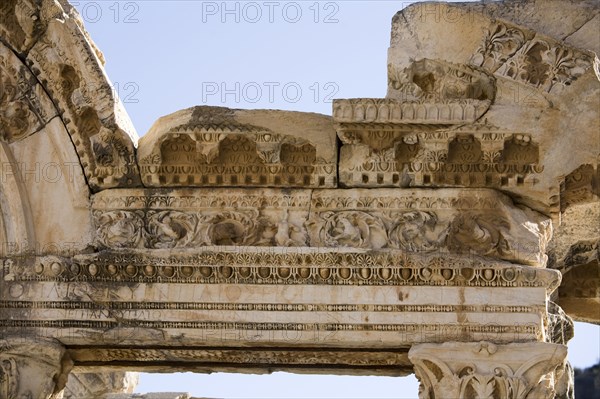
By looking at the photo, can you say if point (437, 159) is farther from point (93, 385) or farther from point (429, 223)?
point (93, 385)

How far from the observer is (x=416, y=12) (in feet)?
39.6

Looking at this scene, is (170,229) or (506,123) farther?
(170,229)

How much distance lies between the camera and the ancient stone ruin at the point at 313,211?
11281 millimetres

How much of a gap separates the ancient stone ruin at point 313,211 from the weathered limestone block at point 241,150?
13mm

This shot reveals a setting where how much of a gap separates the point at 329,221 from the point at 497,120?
1.30 meters

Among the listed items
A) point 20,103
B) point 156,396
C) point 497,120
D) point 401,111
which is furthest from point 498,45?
point 156,396

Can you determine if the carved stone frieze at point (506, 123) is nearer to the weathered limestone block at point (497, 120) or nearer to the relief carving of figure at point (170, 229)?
the weathered limestone block at point (497, 120)

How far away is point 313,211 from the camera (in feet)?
38.2

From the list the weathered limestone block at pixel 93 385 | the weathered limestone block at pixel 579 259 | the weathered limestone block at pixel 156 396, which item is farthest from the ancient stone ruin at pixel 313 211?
the weathered limestone block at pixel 93 385

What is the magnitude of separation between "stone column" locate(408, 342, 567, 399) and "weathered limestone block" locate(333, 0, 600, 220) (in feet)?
3.80

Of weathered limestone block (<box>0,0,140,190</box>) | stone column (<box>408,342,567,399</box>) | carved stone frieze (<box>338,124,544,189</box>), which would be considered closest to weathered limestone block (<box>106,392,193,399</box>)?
weathered limestone block (<box>0,0,140,190</box>)

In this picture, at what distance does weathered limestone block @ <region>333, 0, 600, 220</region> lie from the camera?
11.5m

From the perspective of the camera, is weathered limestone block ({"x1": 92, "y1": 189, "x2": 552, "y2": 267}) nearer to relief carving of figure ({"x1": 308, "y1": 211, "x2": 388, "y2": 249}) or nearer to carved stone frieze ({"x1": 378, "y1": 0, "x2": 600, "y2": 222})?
relief carving of figure ({"x1": 308, "y1": 211, "x2": 388, "y2": 249})

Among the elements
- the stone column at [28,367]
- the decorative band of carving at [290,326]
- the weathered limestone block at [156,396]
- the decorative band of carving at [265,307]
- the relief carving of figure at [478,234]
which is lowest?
the weathered limestone block at [156,396]
